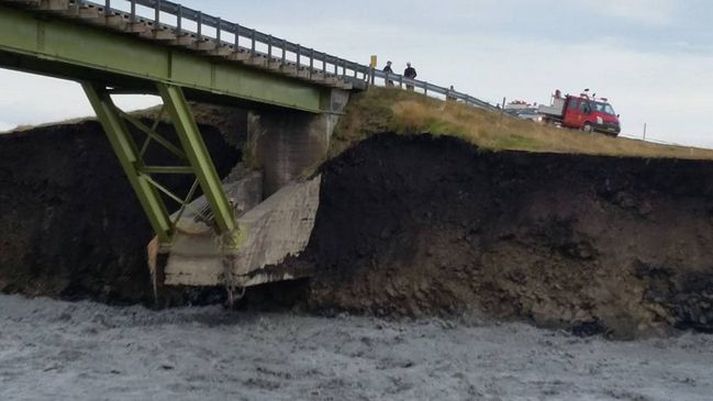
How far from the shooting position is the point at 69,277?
3500 centimetres

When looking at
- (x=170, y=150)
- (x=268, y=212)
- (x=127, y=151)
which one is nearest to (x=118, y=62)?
(x=127, y=151)

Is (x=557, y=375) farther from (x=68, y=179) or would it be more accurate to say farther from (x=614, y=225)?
(x=68, y=179)

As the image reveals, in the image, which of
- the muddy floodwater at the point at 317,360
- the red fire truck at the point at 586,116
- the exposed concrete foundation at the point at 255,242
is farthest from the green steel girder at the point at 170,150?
the red fire truck at the point at 586,116

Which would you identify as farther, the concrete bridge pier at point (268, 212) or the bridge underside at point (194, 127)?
the concrete bridge pier at point (268, 212)

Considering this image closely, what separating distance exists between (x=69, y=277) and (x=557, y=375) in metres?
19.3

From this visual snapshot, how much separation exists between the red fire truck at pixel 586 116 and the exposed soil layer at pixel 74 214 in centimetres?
1637

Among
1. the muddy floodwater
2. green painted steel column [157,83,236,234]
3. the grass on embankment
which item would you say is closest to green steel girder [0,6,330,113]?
green painted steel column [157,83,236,234]

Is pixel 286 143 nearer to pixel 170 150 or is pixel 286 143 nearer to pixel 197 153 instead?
pixel 170 150

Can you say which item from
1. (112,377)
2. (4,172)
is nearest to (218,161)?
(4,172)

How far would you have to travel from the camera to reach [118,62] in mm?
23578

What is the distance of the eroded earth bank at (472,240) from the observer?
96.7 ft

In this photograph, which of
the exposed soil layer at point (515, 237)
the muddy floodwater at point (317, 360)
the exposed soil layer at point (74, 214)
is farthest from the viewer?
the exposed soil layer at point (74, 214)

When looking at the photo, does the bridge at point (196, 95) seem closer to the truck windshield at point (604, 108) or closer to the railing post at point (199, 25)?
the railing post at point (199, 25)

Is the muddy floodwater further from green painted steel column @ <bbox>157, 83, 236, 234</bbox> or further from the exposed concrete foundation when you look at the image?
green painted steel column @ <bbox>157, 83, 236, 234</bbox>
